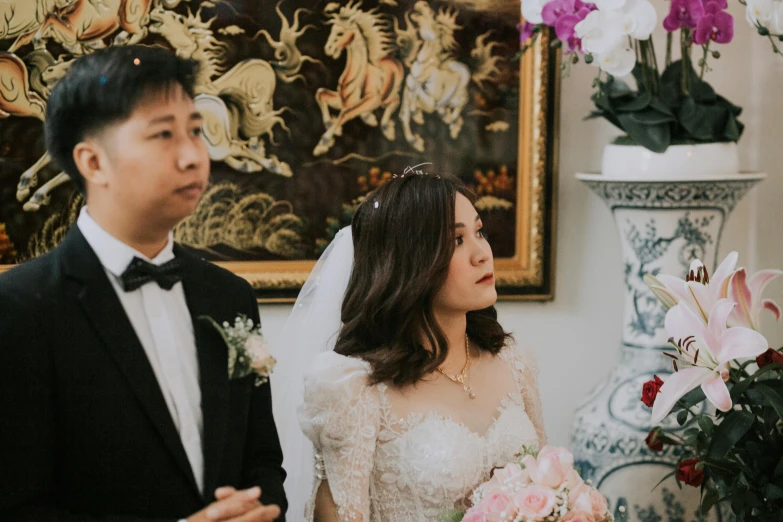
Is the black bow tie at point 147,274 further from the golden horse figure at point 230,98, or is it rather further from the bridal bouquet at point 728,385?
the golden horse figure at point 230,98

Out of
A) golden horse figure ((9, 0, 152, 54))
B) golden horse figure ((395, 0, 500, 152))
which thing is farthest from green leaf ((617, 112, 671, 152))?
golden horse figure ((9, 0, 152, 54))

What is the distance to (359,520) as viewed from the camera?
197 cm

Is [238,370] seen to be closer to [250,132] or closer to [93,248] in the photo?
[93,248]

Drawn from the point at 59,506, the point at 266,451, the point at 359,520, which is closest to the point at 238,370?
the point at 266,451

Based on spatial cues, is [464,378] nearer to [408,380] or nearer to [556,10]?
[408,380]

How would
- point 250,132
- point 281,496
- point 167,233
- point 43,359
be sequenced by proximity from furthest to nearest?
point 250,132 < point 281,496 < point 167,233 < point 43,359

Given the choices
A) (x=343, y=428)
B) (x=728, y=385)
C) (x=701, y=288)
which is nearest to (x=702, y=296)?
(x=701, y=288)

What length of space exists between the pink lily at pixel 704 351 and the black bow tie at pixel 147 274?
3.59ft

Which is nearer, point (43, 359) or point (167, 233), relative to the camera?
point (43, 359)

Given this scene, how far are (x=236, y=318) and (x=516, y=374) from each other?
99 cm

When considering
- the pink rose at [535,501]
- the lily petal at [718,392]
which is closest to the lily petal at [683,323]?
Result: the lily petal at [718,392]

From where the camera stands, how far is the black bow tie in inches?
55.2

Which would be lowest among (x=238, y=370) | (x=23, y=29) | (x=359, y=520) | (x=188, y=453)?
(x=359, y=520)

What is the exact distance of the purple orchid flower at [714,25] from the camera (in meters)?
2.55
